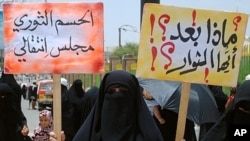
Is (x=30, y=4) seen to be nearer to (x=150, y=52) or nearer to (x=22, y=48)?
(x=22, y=48)

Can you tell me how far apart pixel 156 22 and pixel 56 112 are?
1.02 meters

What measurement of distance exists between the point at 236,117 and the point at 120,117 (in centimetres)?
73

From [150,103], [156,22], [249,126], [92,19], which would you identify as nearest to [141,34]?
[156,22]

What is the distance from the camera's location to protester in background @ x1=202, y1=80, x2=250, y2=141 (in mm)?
3502

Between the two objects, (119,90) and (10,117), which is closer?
(119,90)

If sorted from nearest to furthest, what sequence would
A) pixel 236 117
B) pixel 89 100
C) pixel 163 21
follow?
pixel 236 117 < pixel 163 21 < pixel 89 100

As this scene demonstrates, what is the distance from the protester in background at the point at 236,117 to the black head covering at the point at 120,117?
1.25ft

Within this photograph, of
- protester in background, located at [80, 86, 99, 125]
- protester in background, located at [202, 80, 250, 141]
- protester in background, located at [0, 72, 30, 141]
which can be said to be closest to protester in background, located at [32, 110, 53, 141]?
protester in background, located at [0, 72, 30, 141]

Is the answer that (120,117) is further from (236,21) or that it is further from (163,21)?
(236,21)

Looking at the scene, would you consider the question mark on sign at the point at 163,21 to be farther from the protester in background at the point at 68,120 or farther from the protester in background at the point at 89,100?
the protester in background at the point at 68,120

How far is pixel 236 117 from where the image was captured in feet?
11.6

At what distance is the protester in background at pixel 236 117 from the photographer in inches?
138

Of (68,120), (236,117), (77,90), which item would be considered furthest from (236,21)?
(77,90)

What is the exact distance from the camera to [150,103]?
6348 mm
